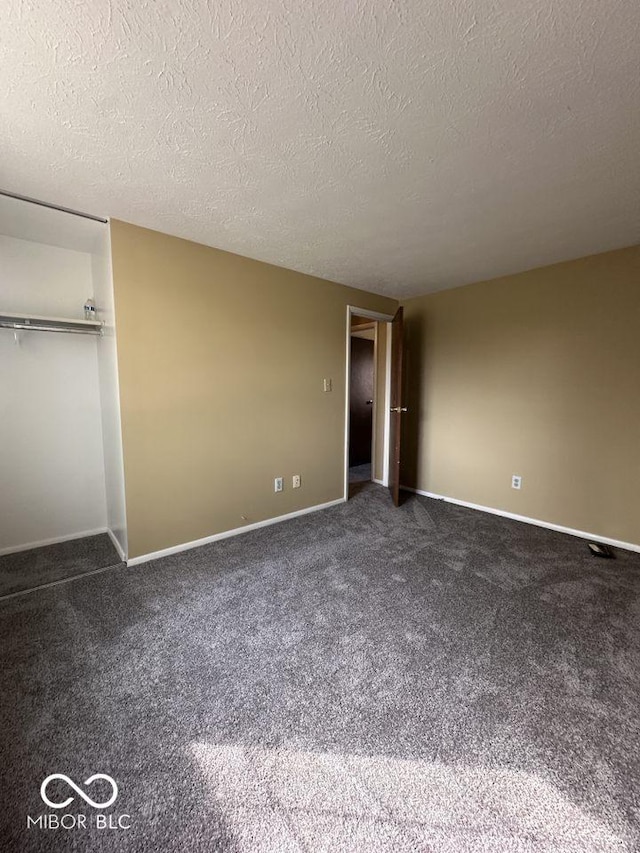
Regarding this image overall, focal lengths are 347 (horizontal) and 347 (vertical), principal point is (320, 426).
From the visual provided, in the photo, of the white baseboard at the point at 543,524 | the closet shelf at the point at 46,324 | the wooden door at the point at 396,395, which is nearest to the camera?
the closet shelf at the point at 46,324

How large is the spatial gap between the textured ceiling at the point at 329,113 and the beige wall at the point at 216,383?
43 centimetres

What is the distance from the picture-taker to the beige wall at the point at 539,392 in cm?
277

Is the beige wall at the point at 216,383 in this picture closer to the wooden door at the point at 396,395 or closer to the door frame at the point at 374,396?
the door frame at the point at 374,396

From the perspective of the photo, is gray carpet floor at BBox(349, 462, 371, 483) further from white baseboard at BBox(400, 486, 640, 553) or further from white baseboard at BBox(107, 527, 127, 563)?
white baseboard at BBox(107, 527, 127, 563)

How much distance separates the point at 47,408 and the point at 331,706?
9.68ft

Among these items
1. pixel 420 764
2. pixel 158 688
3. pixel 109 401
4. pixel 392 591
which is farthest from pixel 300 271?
pixel 420 764

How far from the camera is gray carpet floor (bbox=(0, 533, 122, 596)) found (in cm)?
232

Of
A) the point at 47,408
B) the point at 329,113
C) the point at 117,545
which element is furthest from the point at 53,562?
the point at 329,113

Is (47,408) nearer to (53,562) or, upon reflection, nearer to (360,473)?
(53,562)

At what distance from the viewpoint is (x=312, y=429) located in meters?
3.54

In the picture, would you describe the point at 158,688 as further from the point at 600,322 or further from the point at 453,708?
the point at 600,322

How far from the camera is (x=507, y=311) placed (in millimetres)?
3363

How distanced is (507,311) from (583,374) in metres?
0.90

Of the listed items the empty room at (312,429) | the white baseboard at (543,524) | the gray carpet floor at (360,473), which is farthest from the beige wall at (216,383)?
the white baseboard at (543,524)
